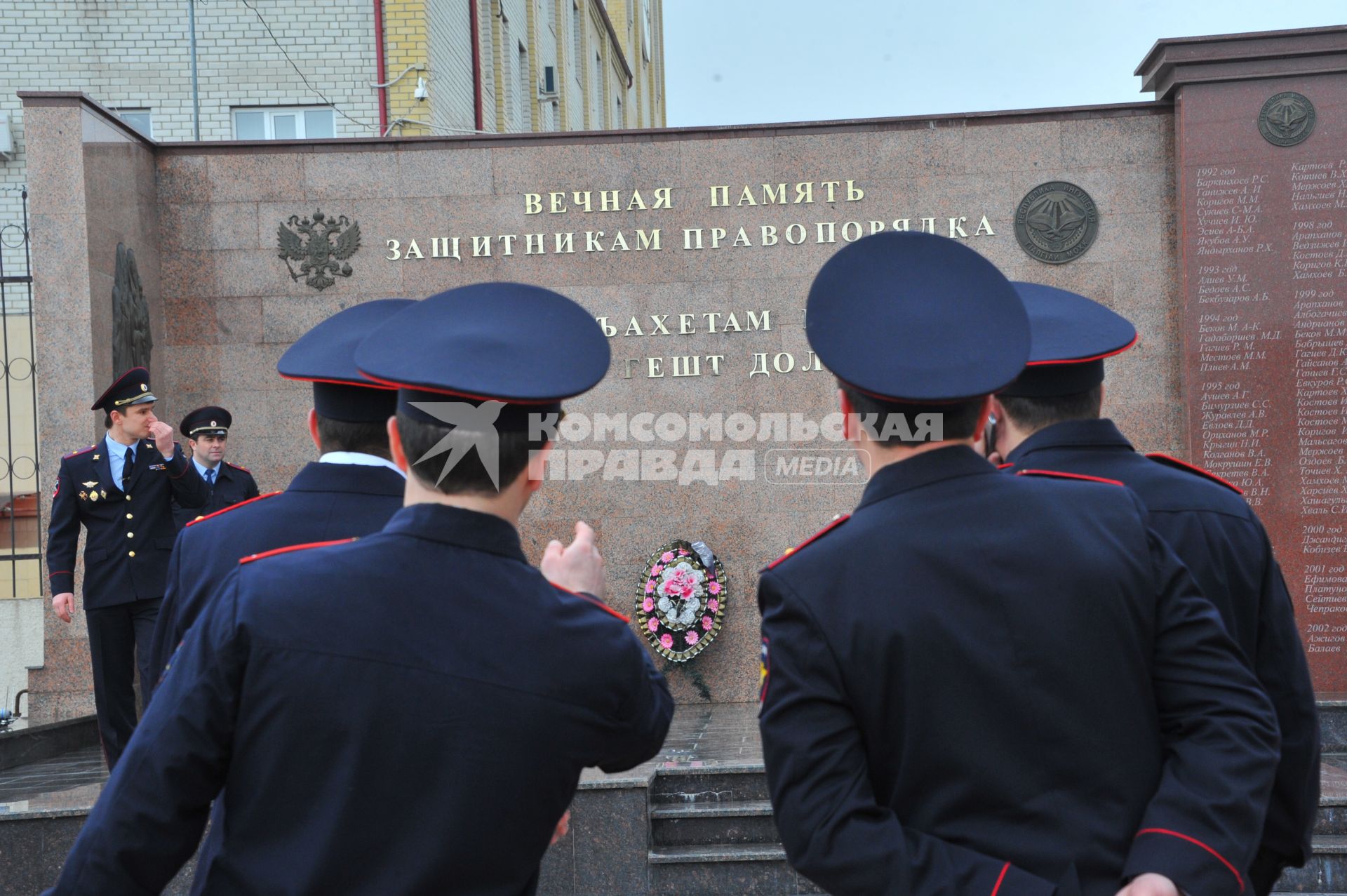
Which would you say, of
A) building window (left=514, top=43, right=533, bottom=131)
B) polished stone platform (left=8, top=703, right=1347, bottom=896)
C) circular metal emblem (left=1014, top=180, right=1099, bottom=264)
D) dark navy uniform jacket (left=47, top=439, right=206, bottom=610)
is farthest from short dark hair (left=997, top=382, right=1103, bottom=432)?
building window (left=514, top=43, right=533, bottom=131)

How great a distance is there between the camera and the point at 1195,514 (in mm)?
2289

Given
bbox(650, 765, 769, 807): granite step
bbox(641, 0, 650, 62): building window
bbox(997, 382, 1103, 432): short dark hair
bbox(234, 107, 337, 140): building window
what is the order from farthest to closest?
bbox(641, 0, 650, 62): building window
bbox(234, 107, 337, 140): building window
bbox(650, 765, 769, 807): granite step
bbox(997, 382, 1103, 432): short dark hair

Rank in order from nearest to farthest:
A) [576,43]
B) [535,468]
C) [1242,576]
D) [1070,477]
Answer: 1. [535,468]
2. [1070,477]
3. [1242,576]
4. [576,43]

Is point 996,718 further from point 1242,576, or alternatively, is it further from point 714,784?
point 714,784

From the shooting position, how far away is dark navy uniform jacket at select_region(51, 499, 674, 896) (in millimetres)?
1559

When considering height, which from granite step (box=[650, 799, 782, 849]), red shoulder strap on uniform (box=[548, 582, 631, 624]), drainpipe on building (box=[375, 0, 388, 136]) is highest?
drainpipe on building (box=[375, 0, 388, 136])

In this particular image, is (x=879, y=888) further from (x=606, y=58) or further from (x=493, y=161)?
(x=606, y=58)

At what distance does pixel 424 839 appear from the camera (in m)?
1.58

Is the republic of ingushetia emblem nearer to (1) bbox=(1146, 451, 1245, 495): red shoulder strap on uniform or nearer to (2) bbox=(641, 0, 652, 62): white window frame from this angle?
(1) bbox=(1146, 451, 1245, 495): red shoulder strap on uniform

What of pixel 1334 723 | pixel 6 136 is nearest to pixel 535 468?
pixel 1334 723

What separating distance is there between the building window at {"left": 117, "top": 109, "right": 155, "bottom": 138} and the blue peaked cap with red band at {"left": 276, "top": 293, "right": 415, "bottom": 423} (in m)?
12.3

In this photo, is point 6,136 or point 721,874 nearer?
point 721,874

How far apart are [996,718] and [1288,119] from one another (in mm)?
7538

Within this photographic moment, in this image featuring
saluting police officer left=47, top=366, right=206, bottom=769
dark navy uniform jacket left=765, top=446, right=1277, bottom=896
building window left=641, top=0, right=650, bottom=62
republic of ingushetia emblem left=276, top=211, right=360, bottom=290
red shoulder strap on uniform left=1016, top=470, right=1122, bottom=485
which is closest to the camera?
dark navy uniform jacket left=765, top=446, right=1277, bottom=896
